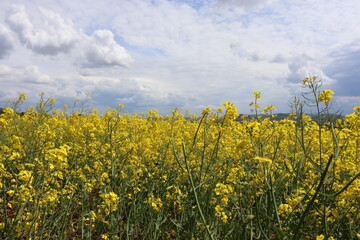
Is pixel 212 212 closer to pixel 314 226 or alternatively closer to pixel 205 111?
pixel 314 226

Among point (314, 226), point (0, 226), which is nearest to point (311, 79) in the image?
point (314, 226)

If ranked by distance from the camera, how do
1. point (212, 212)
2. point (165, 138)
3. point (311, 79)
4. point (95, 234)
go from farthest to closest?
point (165, 138), point (95, 234), point (212, 212), point (311, 79)

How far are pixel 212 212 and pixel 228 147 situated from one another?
1337 mm

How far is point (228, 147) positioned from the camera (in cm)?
424

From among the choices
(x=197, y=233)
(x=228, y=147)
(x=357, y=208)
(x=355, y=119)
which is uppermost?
(x=355, y=119)

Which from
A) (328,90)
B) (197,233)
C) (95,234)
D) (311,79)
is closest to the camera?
(328,90)

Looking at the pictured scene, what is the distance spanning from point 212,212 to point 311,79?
1.92 m

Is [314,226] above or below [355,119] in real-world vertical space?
below

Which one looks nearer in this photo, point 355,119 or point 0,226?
point 0,226

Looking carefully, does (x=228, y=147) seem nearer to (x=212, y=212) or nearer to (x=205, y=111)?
(x=212, y=212)

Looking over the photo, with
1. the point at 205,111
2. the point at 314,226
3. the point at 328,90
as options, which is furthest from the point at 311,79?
the point at 314,226

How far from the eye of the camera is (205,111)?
226 cm

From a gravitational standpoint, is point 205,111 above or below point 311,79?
below

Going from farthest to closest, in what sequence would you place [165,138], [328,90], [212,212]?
1. [165,138]
2. [212,212]
3. [328,90]
